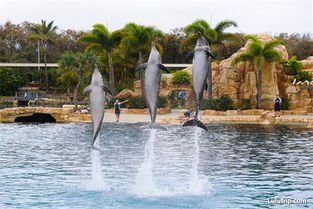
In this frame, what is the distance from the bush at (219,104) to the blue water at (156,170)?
13430mm

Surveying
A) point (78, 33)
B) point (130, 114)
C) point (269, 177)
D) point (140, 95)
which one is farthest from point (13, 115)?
point (78, 33)

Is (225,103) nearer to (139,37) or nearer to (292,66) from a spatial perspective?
(292,66)

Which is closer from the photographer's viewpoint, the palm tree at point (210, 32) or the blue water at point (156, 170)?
the blue water at point (156, 170)

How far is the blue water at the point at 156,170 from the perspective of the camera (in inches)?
499

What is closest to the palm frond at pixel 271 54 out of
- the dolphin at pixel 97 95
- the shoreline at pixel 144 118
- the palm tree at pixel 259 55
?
the palm tree at pixel 259 55

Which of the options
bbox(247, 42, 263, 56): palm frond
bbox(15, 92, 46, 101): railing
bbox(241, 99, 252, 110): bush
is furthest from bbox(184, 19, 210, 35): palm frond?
bbox(15, 92, 46, 101): railing

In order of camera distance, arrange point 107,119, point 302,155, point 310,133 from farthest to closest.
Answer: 1. point 107,119
2. point 310,133
3. point 302,155

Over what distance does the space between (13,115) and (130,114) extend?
814 centimetres

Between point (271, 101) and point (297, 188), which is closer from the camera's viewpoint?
point (297, 188)

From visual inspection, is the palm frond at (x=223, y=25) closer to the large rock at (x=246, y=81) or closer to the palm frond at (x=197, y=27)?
the palm frond at (x=197, y=27)

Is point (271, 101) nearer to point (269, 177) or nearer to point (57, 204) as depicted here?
point (269, 177)

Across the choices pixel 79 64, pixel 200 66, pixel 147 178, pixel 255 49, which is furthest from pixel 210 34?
pixel 200 66

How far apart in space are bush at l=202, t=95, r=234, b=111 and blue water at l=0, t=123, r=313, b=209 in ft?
44.1

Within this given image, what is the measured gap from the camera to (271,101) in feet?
136
